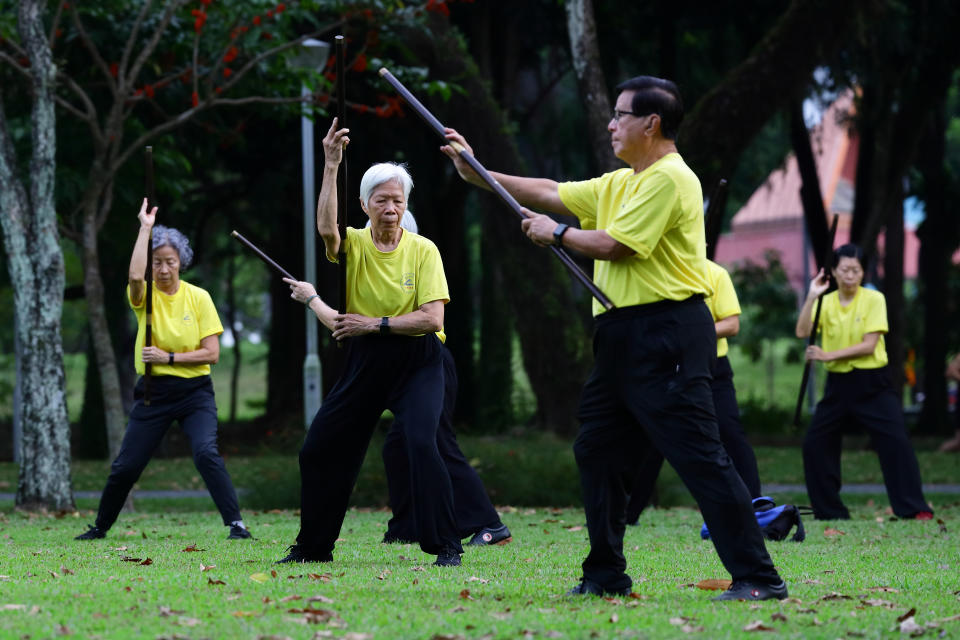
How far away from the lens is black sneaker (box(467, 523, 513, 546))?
853cm

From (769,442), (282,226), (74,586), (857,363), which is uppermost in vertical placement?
(282,226)

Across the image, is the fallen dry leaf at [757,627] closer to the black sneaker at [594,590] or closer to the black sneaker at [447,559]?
the black sneaker at [594,590]

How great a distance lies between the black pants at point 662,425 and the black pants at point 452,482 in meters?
2.96

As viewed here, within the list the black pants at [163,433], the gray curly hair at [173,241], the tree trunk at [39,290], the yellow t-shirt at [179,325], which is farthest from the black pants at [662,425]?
the tree trunk at [39,290]

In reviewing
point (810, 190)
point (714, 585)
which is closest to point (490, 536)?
point (714, 585)

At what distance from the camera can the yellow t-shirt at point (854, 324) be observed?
10820 millimetres

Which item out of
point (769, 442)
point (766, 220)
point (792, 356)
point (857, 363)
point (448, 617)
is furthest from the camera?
point (766, 220)

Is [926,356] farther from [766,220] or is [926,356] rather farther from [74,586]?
[766,220]

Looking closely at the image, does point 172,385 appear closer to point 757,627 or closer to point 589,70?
point 757,627

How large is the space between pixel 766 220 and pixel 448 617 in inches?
2198

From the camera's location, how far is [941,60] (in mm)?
20453

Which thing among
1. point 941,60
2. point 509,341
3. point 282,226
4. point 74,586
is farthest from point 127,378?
point 74,586

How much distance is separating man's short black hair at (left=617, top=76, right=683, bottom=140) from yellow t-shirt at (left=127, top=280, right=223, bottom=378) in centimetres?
405

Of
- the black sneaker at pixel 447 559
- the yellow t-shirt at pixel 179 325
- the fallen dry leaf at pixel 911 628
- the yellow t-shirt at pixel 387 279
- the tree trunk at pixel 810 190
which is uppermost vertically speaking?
the tree trunk at pixel 810 190
